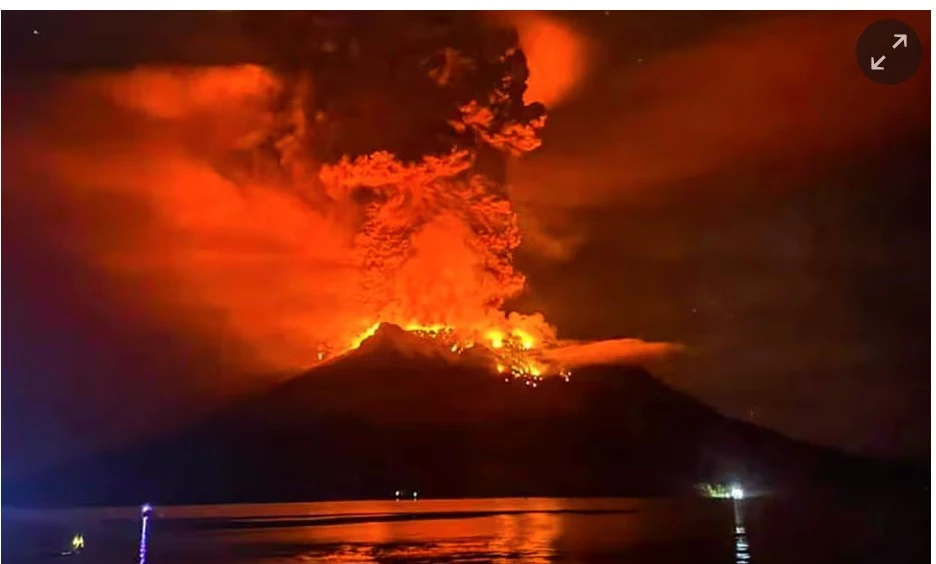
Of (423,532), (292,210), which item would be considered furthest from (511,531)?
(292,210)

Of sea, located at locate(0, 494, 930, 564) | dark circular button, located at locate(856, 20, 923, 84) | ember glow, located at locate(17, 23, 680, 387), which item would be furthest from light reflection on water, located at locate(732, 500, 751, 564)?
dark circular button, located at locate(856, 20, 923, 84)

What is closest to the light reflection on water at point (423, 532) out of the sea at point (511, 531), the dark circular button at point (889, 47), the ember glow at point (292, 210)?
the sea at point (511, 531)

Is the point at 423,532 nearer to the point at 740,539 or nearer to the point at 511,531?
the point at 511,531

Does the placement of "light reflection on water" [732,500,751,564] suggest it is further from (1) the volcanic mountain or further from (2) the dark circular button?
(2) the dark circular button

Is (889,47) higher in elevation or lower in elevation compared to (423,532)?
higher

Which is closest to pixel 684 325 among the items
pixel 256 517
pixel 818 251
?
pixel 818 251

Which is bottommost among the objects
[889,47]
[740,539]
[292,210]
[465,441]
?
[740,539]
